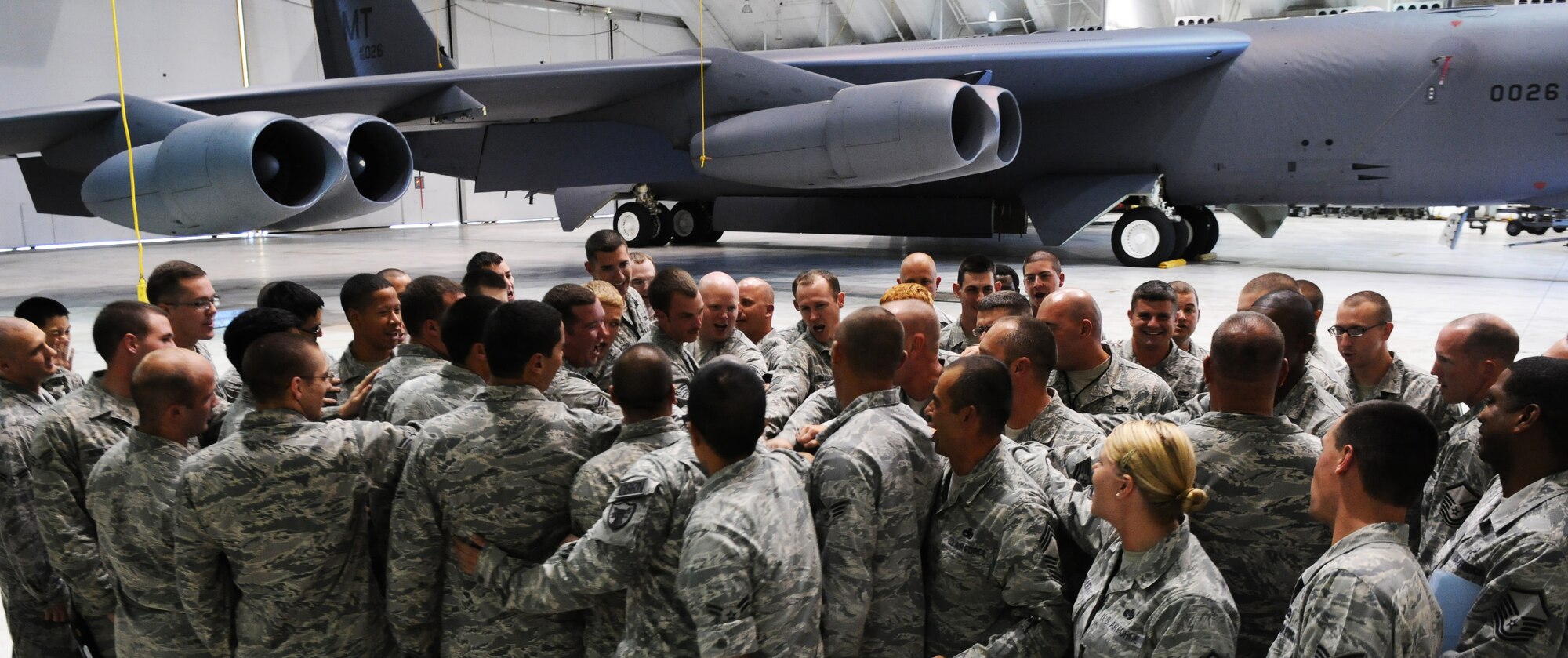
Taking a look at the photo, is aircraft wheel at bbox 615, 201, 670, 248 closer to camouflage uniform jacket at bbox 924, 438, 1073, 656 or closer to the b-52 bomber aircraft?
the b-52 bomber aircraft

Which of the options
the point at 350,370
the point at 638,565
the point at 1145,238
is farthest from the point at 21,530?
the point at 1145,238

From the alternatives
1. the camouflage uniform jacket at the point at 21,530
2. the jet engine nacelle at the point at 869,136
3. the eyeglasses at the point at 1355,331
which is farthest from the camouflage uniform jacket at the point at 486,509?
the jet engine nacelle at the point at 869,136

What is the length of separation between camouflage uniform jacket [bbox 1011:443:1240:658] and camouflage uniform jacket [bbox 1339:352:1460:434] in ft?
6.86

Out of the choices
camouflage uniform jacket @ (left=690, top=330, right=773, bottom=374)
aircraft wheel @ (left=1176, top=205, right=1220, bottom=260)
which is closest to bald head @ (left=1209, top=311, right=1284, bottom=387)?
camouflage uniform jacket @ (left=690, top=330, right=773, bottom=374)

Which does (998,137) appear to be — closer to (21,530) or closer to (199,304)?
(199,304)

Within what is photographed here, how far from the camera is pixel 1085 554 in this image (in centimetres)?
274

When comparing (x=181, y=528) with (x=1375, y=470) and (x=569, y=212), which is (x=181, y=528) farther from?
(x=569, y=212)

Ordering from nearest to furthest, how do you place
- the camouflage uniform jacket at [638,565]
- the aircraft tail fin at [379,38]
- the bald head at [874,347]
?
the camouflage uniform jacket at [638,565] → the bald head at [874,347] → the aircraft tail fin at [379,38]

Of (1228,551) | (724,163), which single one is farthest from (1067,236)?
(1228,551)

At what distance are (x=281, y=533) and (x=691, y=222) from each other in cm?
1604

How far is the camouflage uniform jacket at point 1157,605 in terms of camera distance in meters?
2.09

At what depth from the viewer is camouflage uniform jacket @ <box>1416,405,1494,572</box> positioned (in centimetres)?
297

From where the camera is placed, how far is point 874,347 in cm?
290

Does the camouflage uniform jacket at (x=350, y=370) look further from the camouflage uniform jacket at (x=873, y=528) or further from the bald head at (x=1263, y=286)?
the bald head at (x=1263, y=286)
